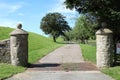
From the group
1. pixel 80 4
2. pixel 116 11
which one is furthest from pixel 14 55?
pixel 116 11

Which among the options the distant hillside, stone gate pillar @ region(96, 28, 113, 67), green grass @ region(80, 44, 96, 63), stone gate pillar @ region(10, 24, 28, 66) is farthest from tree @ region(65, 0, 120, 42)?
the distant hillside

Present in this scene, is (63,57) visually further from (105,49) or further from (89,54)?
(105,49)

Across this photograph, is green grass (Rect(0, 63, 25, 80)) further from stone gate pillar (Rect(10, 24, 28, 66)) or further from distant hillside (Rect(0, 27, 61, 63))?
distant hillside (Rect(0, 27, 61, 63))

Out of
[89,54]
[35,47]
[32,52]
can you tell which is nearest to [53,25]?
[35,47]

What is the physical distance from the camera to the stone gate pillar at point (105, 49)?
748 inches

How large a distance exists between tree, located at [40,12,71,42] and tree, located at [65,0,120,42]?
8962 cm

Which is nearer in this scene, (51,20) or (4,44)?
(4,44)

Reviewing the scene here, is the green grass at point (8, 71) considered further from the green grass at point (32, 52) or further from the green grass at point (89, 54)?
the green grass at point (89, 54)

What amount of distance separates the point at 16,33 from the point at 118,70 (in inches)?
247

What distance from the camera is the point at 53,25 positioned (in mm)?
112500

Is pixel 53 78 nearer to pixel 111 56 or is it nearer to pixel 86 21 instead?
pixel 111 56

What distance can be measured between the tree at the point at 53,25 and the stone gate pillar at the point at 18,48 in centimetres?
9058

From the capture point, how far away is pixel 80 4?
67.9ft

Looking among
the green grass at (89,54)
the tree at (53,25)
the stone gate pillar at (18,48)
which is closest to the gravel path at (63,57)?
the green grass at (89,54)
